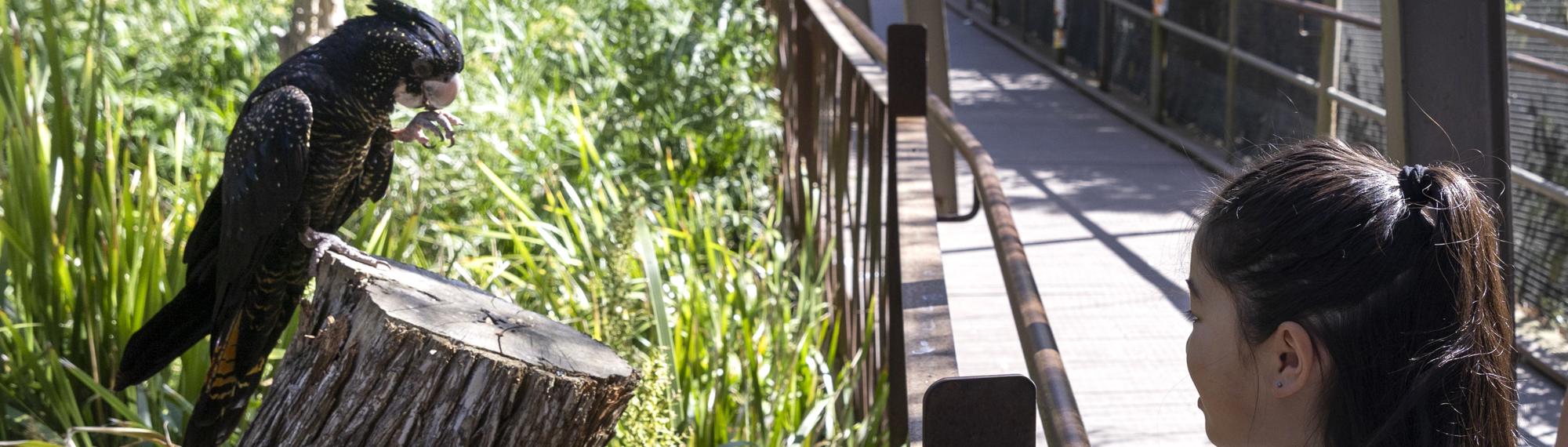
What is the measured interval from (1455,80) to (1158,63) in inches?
215

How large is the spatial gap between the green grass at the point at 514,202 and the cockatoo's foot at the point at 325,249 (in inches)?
19.1

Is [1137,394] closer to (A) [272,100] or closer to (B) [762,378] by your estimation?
(B) [762,378]

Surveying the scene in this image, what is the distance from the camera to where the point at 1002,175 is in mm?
5945

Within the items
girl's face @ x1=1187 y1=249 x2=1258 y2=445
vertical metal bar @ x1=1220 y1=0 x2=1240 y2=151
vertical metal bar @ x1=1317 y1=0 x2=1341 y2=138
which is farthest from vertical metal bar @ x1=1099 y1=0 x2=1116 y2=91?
girl's face @ x1=1187 y1=249 x2=1258 y2=445

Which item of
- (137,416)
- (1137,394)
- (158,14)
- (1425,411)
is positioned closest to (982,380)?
(1425,411)

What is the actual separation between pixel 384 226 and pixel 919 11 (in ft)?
8.24

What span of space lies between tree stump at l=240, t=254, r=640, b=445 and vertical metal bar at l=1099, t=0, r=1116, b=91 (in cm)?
712

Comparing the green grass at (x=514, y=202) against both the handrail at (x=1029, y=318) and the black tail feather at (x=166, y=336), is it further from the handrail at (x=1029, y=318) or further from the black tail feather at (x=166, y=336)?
the handrail at (x=1029, y=318)

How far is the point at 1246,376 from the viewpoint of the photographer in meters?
1.22

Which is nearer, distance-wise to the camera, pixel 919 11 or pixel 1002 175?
pixel 919 11

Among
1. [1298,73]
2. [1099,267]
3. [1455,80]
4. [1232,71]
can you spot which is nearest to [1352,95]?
[1298,73]

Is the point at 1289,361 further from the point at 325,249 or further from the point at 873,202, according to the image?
the point at 873,202

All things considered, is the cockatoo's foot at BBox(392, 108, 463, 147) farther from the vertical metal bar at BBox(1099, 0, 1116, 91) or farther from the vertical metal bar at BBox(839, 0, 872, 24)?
the vertical metal bar at BBox(1099, 0, 1116, 91)

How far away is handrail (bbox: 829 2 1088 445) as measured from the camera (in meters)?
1.12
